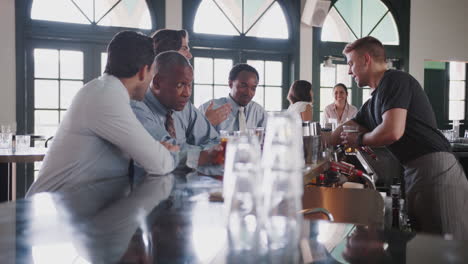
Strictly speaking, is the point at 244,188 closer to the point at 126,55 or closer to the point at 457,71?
the point at 126,55

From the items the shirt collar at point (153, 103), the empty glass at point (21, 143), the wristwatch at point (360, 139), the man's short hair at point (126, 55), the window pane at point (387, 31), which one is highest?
the window pane at point (387, 31)

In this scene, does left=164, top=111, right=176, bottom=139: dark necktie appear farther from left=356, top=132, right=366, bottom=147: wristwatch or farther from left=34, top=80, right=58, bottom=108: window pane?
left=34, top=80, right=58, bottom=108: window pane

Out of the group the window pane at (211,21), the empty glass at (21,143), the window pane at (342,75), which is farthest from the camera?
the window pane at (342,75)

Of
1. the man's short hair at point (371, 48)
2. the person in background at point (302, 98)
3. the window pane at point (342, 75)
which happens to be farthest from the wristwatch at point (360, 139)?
the window pane at point (342, 75)

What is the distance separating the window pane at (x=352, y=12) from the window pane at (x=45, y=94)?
4.19m

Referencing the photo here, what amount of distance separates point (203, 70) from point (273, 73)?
1.08 m

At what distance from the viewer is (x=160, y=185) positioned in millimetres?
1476

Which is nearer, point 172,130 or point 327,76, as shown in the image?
point 172,130

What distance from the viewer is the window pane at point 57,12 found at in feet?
17.7

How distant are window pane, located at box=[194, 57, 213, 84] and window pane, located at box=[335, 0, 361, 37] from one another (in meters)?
2.22

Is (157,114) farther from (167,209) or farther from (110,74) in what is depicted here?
(167,209)

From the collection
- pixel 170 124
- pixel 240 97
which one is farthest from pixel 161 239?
pixel 240 97

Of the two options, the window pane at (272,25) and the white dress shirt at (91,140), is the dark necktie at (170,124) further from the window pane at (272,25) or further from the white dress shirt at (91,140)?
the window pane at (272,25)

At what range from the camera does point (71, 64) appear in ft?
18.3
